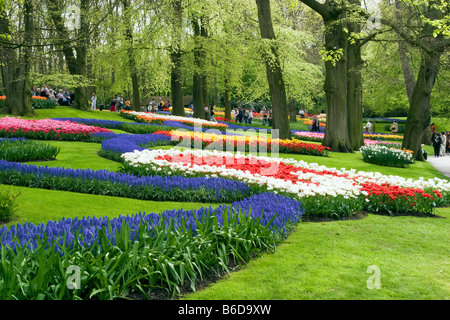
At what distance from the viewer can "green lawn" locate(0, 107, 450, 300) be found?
419 centimetres

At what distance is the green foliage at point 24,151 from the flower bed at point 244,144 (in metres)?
5.40

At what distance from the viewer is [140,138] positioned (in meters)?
15.6

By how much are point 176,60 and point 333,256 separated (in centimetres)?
2375

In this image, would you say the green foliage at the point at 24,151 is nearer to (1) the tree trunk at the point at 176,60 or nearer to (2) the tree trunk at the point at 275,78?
(2) the tree trunk at the point at 275,78

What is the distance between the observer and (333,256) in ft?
17.2

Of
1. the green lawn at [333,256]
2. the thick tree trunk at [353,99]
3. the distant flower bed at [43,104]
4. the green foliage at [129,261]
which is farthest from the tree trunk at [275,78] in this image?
the green foliage at [129,261]

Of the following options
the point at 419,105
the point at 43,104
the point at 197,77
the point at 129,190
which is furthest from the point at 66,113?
the point at 129,190

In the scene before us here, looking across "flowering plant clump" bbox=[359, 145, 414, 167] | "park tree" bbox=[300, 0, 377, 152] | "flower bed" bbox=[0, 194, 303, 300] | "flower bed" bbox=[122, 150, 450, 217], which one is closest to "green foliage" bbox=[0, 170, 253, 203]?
"flower bed" bbox=[122, 150, 450, 217]

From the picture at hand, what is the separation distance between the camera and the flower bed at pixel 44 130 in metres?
15.3

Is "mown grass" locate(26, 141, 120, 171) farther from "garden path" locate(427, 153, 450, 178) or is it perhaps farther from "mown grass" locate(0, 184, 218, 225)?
"garden path" locate(427, 153, 450, 178)

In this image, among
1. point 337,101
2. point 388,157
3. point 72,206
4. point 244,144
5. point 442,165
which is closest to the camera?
point 72,206

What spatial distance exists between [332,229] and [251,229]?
6.12 ft

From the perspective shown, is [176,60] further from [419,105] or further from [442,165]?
[442,165]

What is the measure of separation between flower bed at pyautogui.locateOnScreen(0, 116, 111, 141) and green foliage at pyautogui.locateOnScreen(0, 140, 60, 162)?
10.9ft
